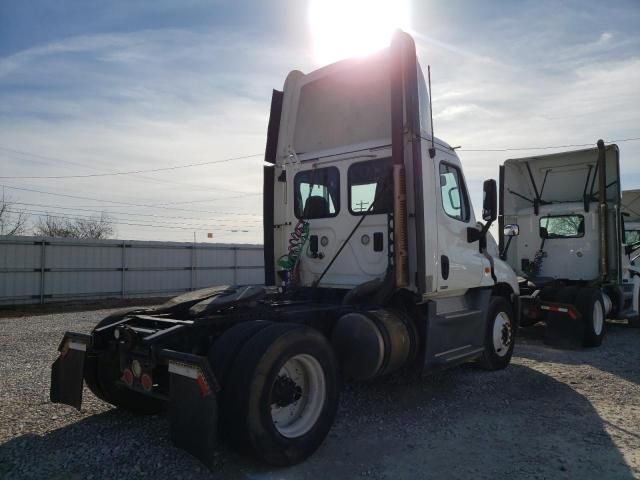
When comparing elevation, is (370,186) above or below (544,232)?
above

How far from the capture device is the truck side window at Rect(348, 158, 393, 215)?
225 inches

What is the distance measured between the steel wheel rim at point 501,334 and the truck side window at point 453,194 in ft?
5.49

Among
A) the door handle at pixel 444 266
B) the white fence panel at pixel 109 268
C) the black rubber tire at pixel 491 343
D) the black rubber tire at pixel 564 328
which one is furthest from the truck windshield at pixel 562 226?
the white fence panel at pixel 109 268

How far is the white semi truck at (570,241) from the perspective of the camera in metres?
9.29

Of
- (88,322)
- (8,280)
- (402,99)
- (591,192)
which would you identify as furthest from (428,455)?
(8,280)

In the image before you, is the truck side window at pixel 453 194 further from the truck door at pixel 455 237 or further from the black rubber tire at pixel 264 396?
the black rubber tire at pixel 264 396

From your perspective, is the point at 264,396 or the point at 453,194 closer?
the point at 264,396

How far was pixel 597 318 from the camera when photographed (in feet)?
30.5

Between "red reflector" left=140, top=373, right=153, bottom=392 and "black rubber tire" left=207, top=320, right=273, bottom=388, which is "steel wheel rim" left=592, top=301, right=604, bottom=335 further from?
"red reflector" left=140, top=373, right=153, bottom=392

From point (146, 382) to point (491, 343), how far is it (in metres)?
4.74

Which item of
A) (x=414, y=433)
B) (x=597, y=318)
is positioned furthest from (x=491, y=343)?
(x=597, y=318)

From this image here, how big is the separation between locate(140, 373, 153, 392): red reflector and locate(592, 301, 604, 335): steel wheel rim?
8.12 meters

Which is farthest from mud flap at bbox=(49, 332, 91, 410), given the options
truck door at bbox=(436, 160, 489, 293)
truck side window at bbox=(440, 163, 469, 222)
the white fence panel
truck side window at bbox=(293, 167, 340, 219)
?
the white fence panel

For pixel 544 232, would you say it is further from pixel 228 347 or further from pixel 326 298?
pixel 228 347
